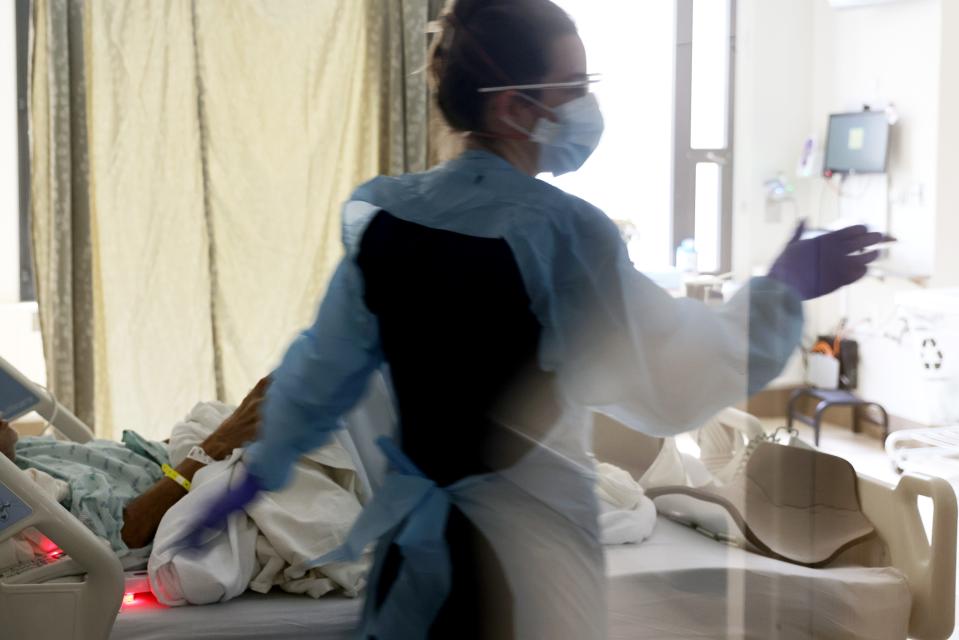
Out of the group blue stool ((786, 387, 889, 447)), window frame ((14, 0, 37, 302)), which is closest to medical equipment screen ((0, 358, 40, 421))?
window frame ((14, 0, 37, 302))

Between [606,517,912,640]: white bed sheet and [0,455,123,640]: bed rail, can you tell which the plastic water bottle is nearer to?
[606,517,912,640]: white bed sheet

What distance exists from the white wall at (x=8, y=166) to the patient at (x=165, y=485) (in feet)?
5.32

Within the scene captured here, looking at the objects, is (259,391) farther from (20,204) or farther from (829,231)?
(20,204)

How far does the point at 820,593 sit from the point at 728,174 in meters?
0.31

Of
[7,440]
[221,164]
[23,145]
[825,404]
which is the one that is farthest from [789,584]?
[23,145]

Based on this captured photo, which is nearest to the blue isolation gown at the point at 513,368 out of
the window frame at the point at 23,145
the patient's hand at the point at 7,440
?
the patient's hand at the point at 7,440

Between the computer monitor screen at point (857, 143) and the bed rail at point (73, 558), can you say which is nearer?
the computer monitor screen at point (857, 143)

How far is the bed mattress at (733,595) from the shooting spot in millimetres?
736

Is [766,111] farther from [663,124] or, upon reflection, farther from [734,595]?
[734,595]

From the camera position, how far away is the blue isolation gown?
701 millimetres

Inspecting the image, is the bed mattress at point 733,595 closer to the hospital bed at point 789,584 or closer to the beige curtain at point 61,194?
the hospital bed at point 789,584

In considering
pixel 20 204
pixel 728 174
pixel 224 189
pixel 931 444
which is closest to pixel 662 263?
pixel 728 174

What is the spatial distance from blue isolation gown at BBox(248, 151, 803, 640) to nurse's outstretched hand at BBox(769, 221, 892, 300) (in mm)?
20

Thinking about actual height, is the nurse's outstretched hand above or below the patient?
above
